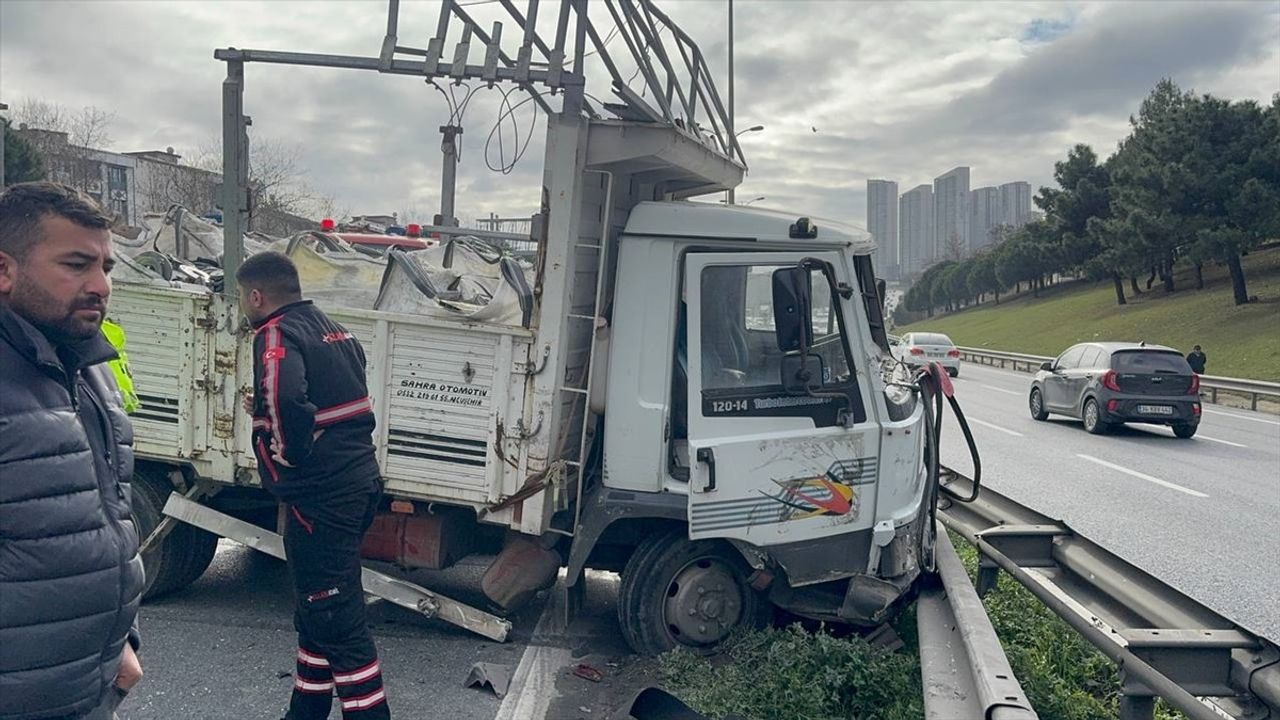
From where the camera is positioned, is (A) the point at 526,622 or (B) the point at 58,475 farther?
(A) the point at 526,622

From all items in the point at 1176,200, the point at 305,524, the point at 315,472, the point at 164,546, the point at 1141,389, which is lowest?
the point at 164,546

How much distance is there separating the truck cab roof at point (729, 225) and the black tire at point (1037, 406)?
1575 centimetres

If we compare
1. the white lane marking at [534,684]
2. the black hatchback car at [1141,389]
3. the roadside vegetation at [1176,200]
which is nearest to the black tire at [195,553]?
the white lane marking at [534,684]

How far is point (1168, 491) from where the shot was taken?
11156 millimetres

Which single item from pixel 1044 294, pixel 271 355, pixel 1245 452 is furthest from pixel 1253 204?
pixel 271 355

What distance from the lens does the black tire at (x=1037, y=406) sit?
749 inches

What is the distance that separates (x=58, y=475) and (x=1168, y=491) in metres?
11.8

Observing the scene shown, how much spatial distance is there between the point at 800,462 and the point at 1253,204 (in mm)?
40258

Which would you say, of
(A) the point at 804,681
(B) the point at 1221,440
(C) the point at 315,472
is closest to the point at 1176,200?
(B) the point at 1221,440

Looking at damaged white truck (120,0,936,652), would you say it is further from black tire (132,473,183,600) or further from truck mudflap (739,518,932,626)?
black tire (132,473,183,600)

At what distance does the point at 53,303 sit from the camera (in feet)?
6.95

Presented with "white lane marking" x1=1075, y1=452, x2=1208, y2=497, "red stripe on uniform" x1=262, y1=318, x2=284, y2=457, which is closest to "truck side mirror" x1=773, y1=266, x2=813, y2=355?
"red stripe on uniform" x1=262, y1=318, x2=284, y2=457

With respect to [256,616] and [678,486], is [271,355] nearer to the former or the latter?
[678,486]

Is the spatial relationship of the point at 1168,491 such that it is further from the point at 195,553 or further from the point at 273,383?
the point at 273,383
